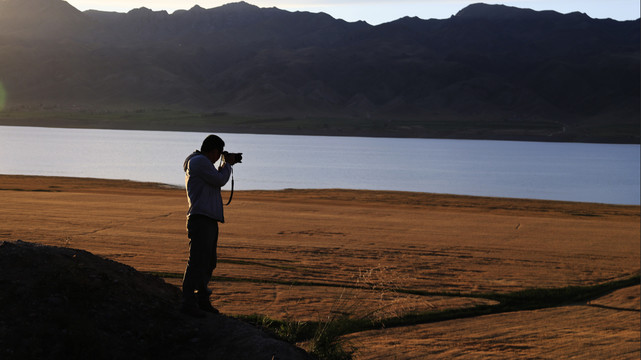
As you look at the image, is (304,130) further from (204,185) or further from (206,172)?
(206,172)

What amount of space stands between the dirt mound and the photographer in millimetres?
301

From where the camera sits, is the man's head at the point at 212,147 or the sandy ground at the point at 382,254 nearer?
the man's head at the point at 212,147

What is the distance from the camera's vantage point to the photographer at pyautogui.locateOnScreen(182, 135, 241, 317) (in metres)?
7.25

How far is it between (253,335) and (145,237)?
36.3 feet

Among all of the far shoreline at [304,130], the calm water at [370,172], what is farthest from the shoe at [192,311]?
the far shoreline at [304,130]

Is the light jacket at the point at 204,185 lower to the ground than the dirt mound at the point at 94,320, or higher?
higher

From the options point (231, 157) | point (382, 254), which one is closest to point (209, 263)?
point (231, 157)

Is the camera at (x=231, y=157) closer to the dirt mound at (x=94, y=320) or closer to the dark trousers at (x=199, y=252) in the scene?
the dark trousers at (x=199, y=252)

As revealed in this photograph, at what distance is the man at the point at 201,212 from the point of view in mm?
7246

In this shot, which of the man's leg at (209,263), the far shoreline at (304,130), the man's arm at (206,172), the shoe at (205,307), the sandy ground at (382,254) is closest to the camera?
the man's arm at (206,172)

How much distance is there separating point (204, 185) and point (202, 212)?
281 millimetres

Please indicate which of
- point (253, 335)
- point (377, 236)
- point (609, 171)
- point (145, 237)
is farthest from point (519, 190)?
point (253, 335)

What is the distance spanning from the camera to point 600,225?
2477 cm

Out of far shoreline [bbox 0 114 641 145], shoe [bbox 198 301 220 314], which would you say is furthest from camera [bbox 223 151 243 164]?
far shoreline [bbox 0 114 641 145]
